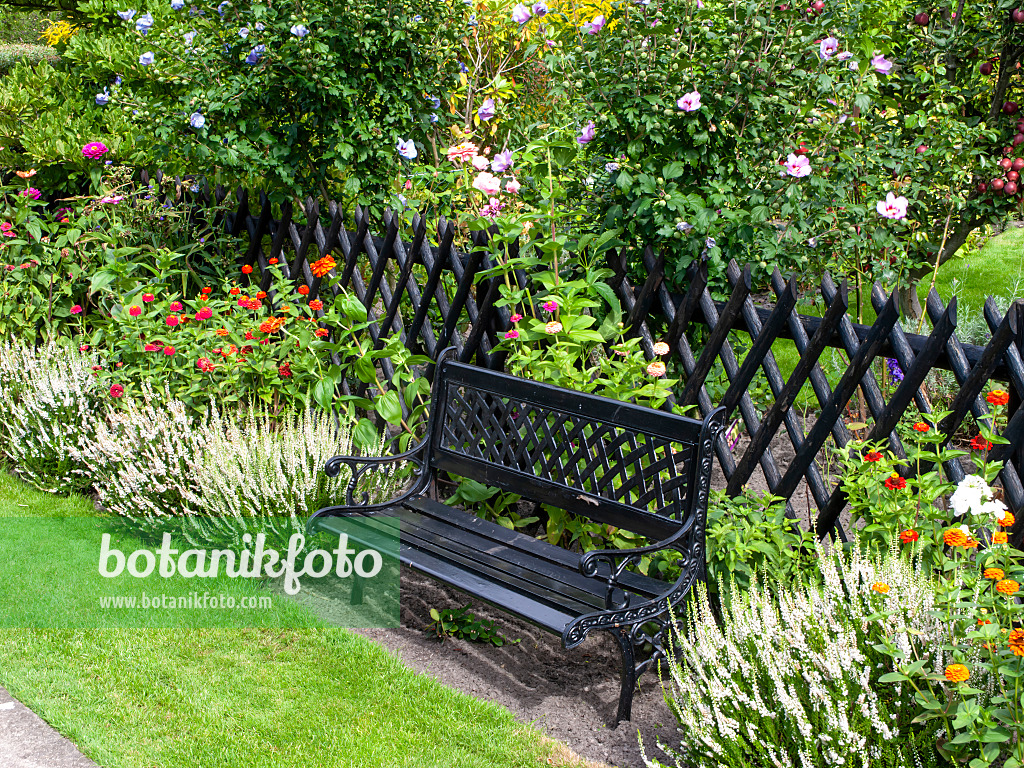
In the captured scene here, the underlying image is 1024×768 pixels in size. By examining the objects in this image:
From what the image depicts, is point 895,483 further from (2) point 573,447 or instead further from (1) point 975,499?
(2) point 573,447

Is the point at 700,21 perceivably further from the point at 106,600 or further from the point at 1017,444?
the point at 106,600

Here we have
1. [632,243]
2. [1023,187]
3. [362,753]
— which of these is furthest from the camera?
[1023,187]

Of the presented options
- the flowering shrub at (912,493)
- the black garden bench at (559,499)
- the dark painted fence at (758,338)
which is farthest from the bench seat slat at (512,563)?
the flowering shrub at (912,493)

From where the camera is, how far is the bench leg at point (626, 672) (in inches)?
102

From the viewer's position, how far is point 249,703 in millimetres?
2760

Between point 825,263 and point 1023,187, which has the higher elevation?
point 1023,187

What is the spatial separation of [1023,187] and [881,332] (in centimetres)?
258

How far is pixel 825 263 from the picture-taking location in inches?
145

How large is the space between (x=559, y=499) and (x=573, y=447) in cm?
19

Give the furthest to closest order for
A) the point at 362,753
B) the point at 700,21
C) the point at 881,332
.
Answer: the point at 700,21 → the point at 881,332 → the point at 362,753

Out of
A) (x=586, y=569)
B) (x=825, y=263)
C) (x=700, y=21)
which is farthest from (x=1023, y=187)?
(x=586, y=569)

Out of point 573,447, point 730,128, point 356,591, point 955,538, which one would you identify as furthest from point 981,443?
point 356,591

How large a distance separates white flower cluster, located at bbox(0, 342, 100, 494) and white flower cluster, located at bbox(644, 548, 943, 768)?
10.2ft

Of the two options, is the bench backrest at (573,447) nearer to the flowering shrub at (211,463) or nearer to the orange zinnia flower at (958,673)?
the flowering shrub at (211,463)
